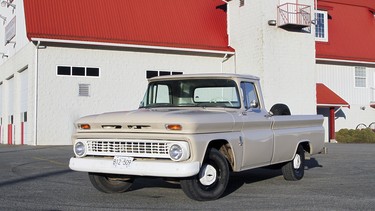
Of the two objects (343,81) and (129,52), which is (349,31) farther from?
(129,52)

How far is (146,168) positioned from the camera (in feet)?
24.1

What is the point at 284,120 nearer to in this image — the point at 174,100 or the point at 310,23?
the point at 174,100

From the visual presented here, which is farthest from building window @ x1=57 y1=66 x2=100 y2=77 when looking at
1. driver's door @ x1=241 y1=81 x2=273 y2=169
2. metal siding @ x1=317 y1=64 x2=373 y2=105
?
driver's door @ x1=241 y1=81 x2=273 y2=169

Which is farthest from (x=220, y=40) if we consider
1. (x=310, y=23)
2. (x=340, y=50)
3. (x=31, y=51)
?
(x=31, y=51)

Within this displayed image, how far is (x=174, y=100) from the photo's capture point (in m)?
9.18

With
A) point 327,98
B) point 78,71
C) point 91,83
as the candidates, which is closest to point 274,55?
point 327,98

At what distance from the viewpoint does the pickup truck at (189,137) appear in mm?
7379

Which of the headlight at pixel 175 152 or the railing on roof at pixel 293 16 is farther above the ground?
the railing on roof at pixel 293 16

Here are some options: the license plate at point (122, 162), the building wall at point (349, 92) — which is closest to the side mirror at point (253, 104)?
the license plate at point (122, 162)

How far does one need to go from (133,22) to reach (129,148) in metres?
21.1

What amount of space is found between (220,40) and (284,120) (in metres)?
20.1

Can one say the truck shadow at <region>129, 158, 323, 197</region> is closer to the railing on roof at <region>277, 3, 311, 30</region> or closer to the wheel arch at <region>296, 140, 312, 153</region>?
the wheel arch at <region>296, 140, 312, 153</region>

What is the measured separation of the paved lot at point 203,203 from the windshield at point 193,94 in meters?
1.44

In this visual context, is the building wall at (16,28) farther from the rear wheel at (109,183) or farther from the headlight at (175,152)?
the headlight at (175,152)
